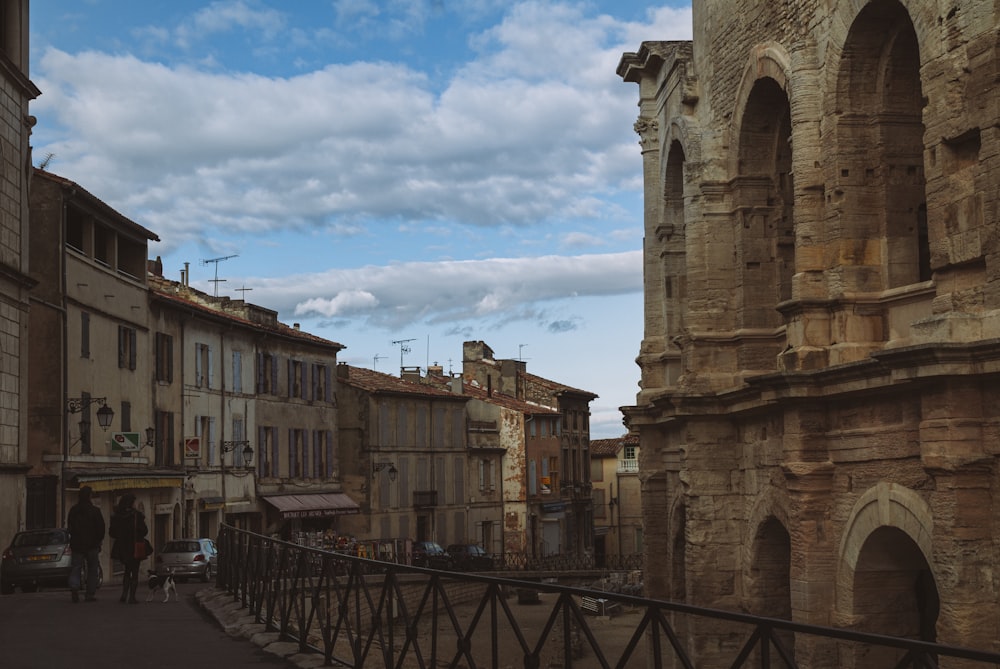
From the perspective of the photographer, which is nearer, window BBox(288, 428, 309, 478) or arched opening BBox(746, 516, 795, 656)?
arched opening BBox(746, 516, 795, 656)

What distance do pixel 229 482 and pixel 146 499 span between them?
25.7 ft

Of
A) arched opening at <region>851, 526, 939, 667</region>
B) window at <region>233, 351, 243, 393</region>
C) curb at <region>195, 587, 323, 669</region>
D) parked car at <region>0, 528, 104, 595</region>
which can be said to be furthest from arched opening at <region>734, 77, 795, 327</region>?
window at <region>233, 351, 243, 393</region>

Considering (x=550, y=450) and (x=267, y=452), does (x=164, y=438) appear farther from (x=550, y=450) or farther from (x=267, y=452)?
(x=550, y=450)

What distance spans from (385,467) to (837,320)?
43319 mm

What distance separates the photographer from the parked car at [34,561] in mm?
25828

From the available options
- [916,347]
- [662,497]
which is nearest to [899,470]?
[916,347]

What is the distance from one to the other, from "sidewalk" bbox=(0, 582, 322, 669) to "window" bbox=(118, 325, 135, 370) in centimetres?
1941

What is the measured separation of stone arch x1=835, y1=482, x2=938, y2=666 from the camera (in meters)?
17.0

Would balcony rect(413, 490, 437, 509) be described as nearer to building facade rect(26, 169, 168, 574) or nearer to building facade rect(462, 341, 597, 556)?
building facade rect(462, 341, 597, 556)

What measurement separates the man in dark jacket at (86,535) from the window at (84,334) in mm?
16250

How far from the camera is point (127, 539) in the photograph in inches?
771

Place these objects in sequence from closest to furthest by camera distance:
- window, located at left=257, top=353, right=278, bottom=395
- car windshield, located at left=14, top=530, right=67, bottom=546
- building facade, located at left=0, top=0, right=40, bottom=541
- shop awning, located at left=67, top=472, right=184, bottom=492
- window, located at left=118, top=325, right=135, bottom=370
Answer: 1. car windshield, located at left=14, top=530, right=67, bottom=546
2. building facade, located at left=0, top=0, right=40, bottom=541
3. shop awning, located at left=67, top=472, right=184, bottom=492
4. window, located at left=118, top=325, right=135, bottom=370
5. window, located at left=257, top=353, right=278, bottom=395

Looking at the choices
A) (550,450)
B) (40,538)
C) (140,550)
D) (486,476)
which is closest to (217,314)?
(40,538)

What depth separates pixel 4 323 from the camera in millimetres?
27109
